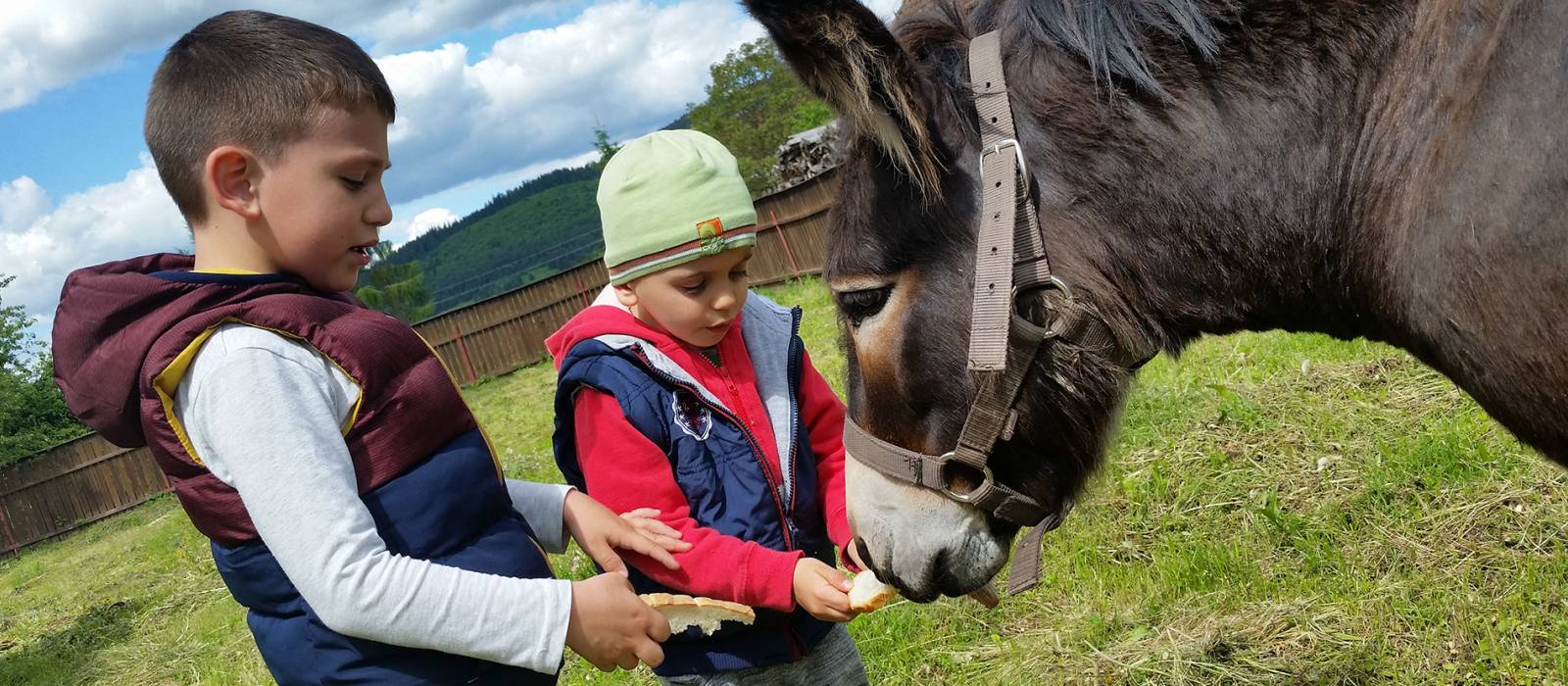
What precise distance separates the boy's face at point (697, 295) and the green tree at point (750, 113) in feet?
161

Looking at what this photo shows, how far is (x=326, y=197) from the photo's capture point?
168 cm

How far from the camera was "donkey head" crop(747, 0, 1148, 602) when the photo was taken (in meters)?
1.67

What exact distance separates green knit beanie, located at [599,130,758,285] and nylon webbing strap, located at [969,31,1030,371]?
0.58 meters

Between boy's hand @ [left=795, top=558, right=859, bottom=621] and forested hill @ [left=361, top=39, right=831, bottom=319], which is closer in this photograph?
boy's hand @ [left=795, top=558, right=859, bottom=621]

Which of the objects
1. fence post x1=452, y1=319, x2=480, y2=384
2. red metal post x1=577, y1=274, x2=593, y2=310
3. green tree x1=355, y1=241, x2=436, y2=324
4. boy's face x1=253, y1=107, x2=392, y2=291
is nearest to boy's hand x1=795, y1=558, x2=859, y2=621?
boy's face x1=253, y1=107, x2=392, y2=291

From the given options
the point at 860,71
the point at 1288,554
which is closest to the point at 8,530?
the point at 1288,554

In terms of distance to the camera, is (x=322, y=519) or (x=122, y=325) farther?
(x=122, y=325)

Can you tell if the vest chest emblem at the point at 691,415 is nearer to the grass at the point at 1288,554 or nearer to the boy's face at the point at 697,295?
the boy's face at the point at 697,295

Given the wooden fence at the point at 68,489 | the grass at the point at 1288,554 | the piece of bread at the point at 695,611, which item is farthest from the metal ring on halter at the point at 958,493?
the wooden fence at the point at 68,489

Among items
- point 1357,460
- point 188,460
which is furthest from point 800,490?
point 1357,460

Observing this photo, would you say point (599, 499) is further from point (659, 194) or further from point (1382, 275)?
point (1382, 275)

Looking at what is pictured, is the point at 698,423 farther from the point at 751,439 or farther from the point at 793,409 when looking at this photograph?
the point at 793,409

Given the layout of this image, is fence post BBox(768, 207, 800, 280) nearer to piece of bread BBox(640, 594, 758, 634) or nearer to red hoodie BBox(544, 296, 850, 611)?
red hoodie BBox(544, 296, 850, 611)

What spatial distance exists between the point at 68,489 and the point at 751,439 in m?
23.5
